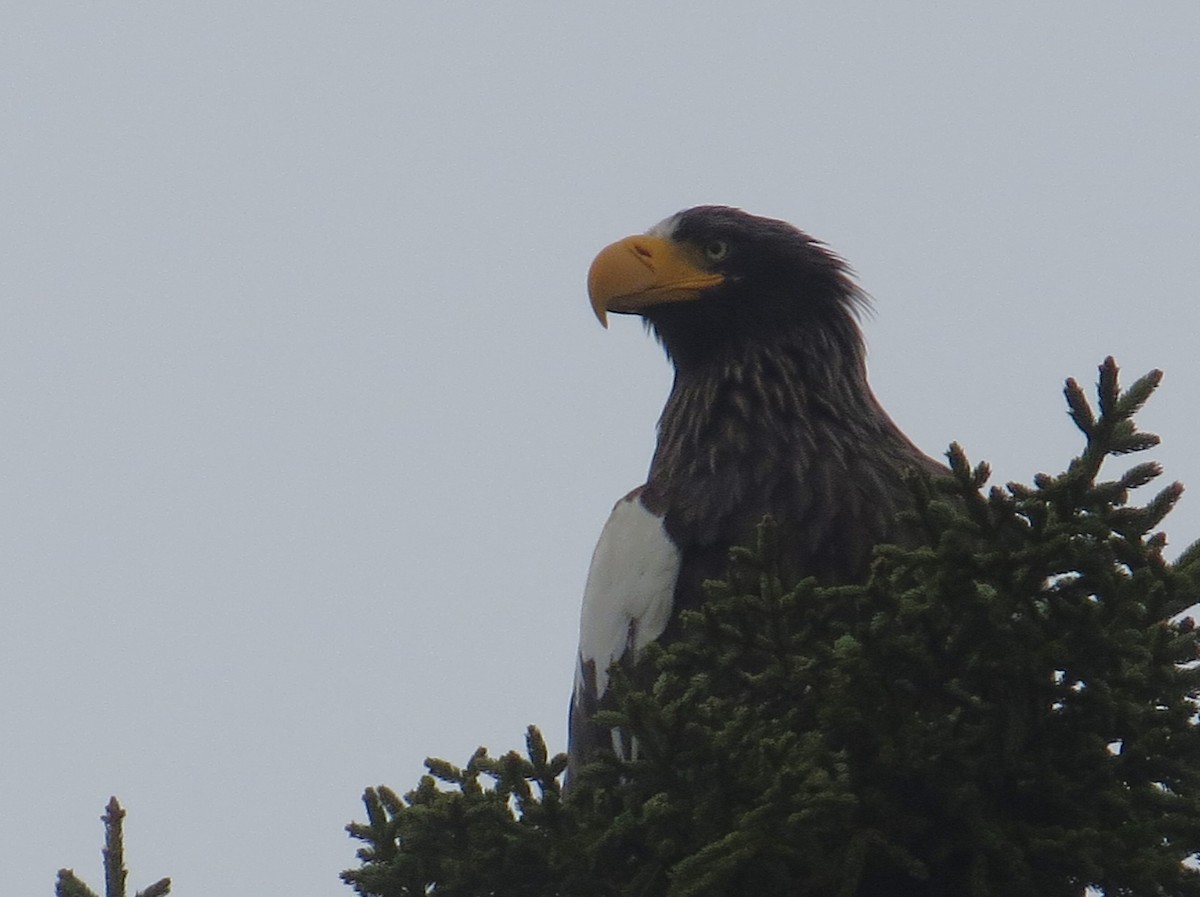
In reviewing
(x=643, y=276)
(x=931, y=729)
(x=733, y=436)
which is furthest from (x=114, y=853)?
(x=643, y=276)

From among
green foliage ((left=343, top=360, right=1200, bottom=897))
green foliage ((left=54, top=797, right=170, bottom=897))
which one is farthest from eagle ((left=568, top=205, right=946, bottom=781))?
green foliage ((left=54, top=797, right=170, bottom=897))

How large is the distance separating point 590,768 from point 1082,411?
1125mm

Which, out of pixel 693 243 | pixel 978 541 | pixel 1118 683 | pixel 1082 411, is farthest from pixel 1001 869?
pixel 693 243

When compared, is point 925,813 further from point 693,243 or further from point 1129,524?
point 693,243

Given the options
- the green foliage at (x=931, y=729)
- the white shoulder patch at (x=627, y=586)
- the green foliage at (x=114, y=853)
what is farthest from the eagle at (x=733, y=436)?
the green foliage at (x=114, y=853)

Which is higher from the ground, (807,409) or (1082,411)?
(807,409)

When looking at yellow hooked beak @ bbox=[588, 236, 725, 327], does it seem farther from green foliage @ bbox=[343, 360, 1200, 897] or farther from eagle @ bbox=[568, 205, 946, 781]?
green foliage @ bbox=[343, 360, 1200, 897]

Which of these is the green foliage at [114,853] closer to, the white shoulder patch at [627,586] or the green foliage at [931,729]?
the green foliage at [931,729]

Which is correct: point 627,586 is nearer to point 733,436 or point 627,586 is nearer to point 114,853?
point 733,436

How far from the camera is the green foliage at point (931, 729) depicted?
306 centimetres

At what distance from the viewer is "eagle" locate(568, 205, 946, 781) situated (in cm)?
506

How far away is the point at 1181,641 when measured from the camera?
10.2 ft

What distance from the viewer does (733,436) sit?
18.2ft

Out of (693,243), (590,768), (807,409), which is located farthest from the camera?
(693,243)
